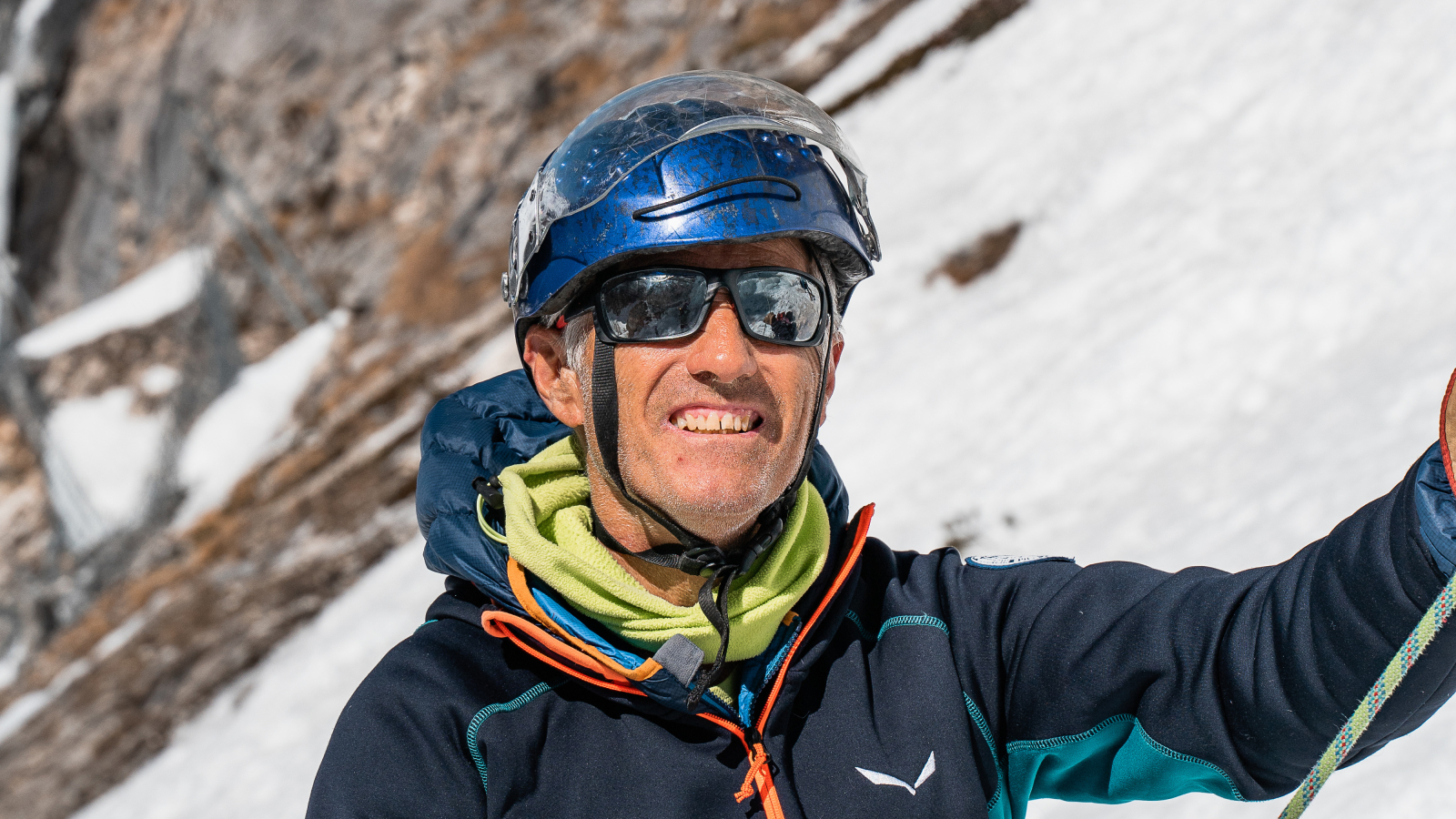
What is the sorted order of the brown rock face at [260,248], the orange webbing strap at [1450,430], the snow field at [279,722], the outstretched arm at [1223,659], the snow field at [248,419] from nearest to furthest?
the orange webbing strap at [1450,430] < the outstretched arm at [1223,659] < the snow field at [279,722] < the brown rock face at [260,248] < the snow field at [248,419]

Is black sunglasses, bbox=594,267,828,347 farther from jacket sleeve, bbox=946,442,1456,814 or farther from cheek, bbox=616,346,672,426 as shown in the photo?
jacket sleeve, bbox=946,442,1456,814

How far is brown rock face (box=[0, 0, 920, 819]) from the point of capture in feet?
41.8

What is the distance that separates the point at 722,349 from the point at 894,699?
0.87 metres

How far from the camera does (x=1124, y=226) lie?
31.6 ft

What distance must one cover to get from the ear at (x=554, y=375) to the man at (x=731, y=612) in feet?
0.03

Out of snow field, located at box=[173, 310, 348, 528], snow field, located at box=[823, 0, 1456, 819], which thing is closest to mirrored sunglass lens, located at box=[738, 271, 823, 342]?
snow field, located at box=[823, 0, 1456, 819]

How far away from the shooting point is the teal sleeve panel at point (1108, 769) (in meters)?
2.12

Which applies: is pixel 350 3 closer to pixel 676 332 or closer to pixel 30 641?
pixel 30 641

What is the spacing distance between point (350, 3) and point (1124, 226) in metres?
27.2

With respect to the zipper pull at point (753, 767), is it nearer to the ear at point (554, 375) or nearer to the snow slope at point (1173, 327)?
the ear at point (554, 375)

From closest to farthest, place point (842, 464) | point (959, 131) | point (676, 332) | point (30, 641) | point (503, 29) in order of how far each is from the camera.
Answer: point (676, 332), point (842, 464), point (959, 131), point (30, 641), point (503, 29)

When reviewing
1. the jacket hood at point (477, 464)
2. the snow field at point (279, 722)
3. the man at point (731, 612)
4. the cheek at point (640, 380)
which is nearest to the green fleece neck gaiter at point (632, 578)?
the man at point (731, 612)

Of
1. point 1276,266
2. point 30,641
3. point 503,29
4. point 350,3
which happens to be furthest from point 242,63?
point 1276,266

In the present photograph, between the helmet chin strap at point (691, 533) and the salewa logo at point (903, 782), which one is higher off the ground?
the helmet chin strap at point (691, 533)
